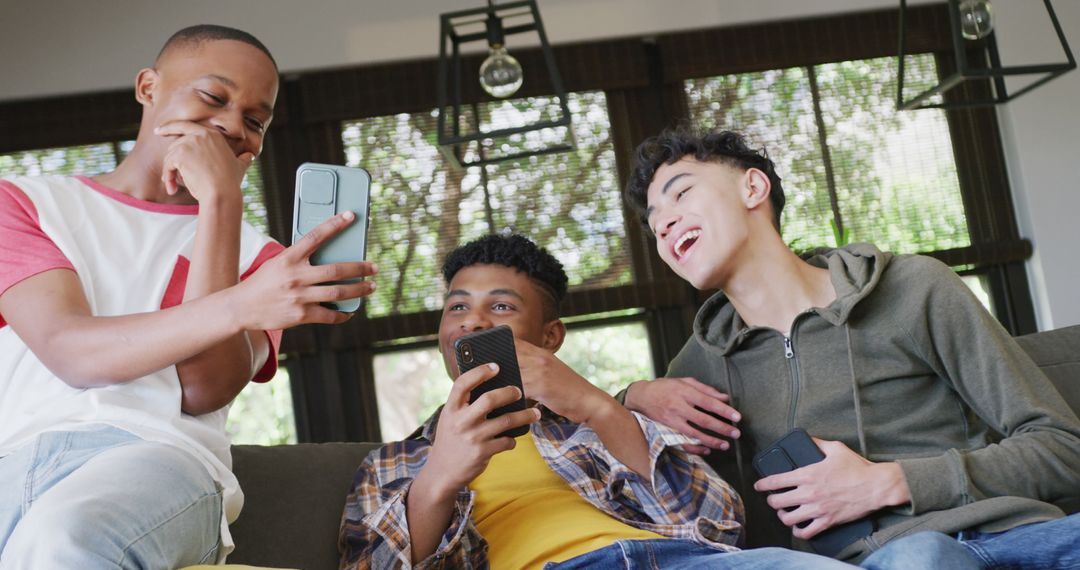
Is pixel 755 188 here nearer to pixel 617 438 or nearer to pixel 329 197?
pixel 617 438

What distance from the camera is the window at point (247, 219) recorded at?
Result: 169 inches

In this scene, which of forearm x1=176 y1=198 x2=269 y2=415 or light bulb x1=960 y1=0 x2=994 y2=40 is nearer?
forearm x1=176 y1=198 x2=269 y2=415

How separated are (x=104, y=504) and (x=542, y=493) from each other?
81 centimetres

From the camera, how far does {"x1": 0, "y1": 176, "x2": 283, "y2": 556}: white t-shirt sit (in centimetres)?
123

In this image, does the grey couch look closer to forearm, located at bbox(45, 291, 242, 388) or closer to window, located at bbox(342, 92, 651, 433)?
forearm, located at bbox(45, 291, 242, 388)

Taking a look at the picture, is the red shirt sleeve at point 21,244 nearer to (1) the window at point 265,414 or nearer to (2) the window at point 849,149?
(1) the window at point 265,414

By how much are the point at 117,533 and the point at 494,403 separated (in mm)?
548

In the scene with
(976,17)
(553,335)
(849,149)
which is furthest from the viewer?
(849,149)

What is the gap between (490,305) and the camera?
1.99 m

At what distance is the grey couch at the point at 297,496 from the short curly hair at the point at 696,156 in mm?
558

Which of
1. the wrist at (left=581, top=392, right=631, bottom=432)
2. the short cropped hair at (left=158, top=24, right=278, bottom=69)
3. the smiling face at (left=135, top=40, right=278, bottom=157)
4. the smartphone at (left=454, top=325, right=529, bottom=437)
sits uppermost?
the short cropped hair at (left=158, top=24, right=278, bottom=69)

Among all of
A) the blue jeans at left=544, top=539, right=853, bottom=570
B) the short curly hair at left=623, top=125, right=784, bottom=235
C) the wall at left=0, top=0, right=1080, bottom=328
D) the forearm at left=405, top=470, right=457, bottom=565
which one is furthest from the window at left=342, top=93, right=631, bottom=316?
the blue jeans at left=544, top=539, right=853, bottom=570

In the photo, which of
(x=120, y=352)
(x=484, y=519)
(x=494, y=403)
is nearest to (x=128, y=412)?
(x=120, y=352)

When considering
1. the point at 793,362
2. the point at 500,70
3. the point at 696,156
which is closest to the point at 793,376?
the point at 793,362
